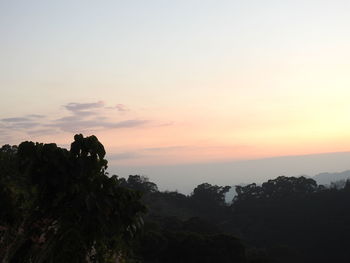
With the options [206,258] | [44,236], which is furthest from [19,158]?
[206,258]

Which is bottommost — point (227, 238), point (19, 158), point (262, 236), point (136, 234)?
point (262, 236)

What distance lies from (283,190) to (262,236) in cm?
1446

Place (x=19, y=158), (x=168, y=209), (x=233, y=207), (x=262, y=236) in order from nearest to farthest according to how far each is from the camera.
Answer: (x=19, y=158)
(x=262, y=236)
(x=168, y=209)
(x=233, y=207)

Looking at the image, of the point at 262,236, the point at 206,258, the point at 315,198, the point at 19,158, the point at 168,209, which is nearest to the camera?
the point at 19,158

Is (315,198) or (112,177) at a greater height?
(112,177)

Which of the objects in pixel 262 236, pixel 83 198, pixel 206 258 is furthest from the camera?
pixel 262 236

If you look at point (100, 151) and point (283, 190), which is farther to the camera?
point (283, 190)

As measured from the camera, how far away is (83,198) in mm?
5402

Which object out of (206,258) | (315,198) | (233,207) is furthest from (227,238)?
(233,207)

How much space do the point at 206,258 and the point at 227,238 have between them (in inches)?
98.2

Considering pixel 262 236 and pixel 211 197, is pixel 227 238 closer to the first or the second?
pixel 262 236

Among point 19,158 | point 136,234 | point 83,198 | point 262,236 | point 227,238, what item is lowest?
point 262,236

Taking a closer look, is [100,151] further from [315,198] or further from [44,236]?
[315,198]

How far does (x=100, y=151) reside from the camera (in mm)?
5645
